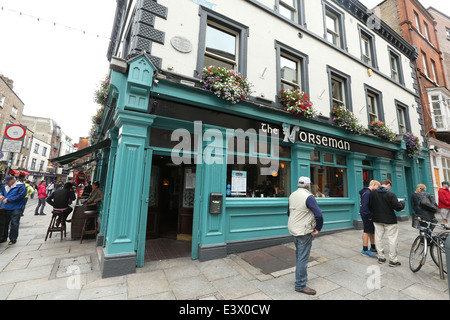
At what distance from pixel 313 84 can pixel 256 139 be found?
12.7ft

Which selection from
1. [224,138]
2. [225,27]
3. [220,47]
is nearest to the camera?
→ [224,138]

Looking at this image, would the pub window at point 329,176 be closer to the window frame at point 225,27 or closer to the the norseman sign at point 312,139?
the the norseman sign at point 312,139

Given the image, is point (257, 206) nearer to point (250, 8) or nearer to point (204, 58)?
point (204, 58)

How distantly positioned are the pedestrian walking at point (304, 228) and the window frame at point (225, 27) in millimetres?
4284

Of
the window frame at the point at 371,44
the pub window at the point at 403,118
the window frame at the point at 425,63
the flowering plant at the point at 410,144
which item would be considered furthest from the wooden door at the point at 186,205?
the window frame at the point at 425,63

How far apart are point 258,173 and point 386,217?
337 centimetres

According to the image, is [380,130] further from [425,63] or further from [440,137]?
[425,63]

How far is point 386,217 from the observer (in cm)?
472

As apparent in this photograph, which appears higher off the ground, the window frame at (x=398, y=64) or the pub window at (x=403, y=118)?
the window frame at (x=398, y=64)

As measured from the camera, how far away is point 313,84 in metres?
7.91

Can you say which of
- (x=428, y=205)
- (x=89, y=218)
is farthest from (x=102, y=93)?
(x=428, y=205)

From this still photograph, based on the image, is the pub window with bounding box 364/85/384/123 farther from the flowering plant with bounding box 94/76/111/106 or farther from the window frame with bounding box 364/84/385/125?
the flowering plant with bounding box 94/76/111/106

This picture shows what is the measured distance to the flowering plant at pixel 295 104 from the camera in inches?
259

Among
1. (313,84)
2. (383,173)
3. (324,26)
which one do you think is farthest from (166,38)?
(383,173)
